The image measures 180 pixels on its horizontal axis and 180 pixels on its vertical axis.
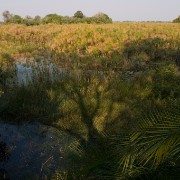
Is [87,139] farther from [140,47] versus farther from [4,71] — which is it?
[140,47]

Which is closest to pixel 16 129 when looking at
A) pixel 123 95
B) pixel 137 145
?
pixel 123 95

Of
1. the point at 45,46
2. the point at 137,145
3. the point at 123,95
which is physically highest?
the point at 137,145

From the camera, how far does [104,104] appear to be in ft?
26.9

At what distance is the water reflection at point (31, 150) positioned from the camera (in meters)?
5.55

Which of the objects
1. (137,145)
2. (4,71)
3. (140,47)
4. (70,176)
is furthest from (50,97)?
(140,47)

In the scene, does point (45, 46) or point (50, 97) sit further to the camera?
point (45, 46)

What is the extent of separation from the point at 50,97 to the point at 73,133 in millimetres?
1803

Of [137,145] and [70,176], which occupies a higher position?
[137,145]

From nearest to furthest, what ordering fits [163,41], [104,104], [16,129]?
[16,129] < [104,104] < [163,41]

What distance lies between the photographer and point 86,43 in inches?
830

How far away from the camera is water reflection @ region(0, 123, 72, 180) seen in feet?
18.2

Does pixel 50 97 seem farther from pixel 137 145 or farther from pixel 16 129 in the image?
pixel 137 145

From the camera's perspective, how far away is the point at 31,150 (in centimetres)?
631

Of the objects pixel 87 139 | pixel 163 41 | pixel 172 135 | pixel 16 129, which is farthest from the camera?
pixel 163 41
